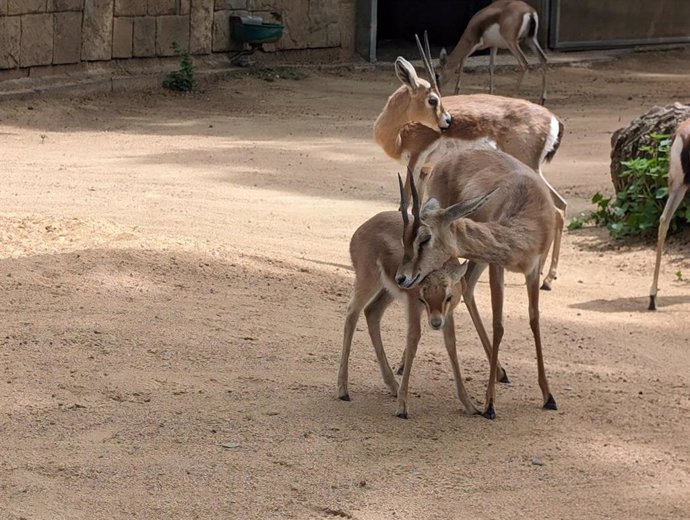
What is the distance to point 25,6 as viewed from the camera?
47.0ft

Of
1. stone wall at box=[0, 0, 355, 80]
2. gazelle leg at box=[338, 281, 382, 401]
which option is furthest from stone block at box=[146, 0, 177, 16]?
gazelle leg at box=[338, 281, 382, 401]

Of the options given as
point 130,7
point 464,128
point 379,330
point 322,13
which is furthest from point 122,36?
point 379,330

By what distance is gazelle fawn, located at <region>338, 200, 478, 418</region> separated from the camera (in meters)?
5.23

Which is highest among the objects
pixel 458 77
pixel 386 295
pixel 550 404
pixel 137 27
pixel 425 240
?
pixel 137 27

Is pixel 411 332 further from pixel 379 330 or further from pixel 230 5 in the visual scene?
pixel 230 5

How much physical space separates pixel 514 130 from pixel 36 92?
7292 millimetres

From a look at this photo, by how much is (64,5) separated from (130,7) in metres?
1.02

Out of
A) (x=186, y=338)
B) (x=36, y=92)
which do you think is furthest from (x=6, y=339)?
(x=36, y=92)

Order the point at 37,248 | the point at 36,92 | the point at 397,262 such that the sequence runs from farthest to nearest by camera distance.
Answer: the point at 36,92
the point at 37,248
the point at 397,262

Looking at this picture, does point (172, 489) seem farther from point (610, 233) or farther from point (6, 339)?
point (610, 233)

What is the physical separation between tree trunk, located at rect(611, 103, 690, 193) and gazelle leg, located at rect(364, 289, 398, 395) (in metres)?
4.41

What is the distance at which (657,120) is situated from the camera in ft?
31.4

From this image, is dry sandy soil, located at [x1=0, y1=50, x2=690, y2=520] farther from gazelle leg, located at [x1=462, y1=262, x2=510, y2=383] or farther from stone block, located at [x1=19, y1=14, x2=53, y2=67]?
stone block, located at [x1=19, y1=14, x2=53, y2=67]

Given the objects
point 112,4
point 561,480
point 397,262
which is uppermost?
point 112,4
